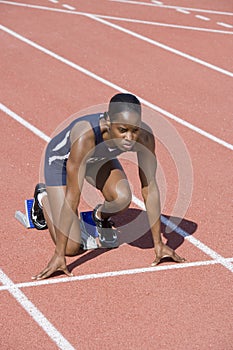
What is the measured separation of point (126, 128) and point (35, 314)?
1608 millimetres

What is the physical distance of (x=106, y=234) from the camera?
7734 millimetres

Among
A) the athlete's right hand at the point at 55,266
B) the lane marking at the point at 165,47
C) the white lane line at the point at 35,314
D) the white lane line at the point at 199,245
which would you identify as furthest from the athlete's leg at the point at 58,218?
the lane marking at the point at 165,47

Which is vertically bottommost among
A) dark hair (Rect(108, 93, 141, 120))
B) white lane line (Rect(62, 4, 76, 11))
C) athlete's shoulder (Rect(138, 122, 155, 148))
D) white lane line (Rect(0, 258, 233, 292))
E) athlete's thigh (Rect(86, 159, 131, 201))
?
white lane line (Rect(0, 258, 233, 292))

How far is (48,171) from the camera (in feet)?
24.7

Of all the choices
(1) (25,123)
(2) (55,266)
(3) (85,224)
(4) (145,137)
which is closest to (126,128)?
(4) (145,137)

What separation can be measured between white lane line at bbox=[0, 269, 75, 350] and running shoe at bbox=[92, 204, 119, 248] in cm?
107

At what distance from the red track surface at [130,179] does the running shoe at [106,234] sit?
10cm

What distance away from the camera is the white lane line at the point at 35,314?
613cm

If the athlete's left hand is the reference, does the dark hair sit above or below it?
above

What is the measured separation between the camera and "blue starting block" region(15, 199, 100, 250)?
770 centimetres

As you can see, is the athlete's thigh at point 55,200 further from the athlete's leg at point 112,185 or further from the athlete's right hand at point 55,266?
the athlete's right hand at point 55,266

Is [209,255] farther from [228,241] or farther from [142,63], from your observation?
[142,63]

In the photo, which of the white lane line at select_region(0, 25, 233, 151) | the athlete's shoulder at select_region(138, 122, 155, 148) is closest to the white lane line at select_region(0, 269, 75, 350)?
the athlete's shoulder at select_region(138, 122, 155, 148)

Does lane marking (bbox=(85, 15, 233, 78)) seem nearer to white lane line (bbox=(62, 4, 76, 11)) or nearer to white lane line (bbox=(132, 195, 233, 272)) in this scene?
white lane line (bbox=(62, 4, 76, 11))
